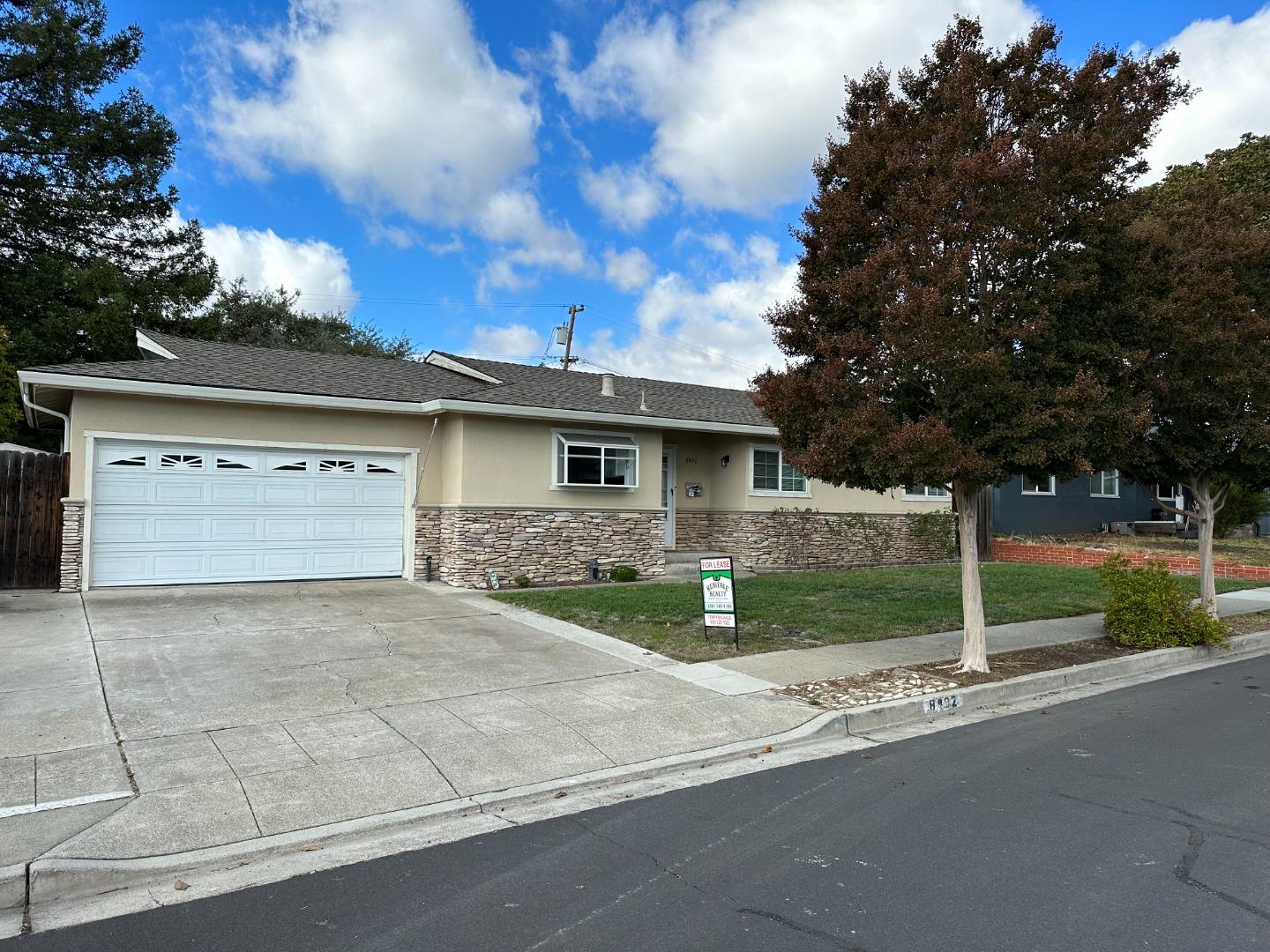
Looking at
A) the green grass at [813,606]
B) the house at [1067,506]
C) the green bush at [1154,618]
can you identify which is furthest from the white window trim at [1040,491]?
the green bush at [1154,618]

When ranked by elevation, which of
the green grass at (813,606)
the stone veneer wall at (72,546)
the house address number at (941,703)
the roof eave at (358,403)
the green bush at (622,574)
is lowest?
the house address number at (941,703)

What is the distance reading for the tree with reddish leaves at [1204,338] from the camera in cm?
1040

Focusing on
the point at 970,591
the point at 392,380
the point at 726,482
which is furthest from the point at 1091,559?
the point at 392,380

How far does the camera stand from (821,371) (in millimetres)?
9016

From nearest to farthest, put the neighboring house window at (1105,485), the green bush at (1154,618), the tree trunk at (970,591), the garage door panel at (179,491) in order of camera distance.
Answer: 1. the tree trunk at (970,591)
2. the green bush at (1154,618)
3. the garage door panel at (179,491)
4. the neighboring house window at (1105,485)

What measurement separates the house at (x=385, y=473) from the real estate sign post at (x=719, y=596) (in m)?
5.93

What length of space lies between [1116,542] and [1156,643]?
45.9ft

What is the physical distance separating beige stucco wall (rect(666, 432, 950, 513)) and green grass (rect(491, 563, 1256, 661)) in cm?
195

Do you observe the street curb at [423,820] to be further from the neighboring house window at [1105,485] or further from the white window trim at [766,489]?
the neighboring house window at [1105,485]

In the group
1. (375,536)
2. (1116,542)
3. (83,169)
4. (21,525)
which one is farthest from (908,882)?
(83,169)

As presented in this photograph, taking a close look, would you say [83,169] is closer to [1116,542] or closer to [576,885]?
[576,885]

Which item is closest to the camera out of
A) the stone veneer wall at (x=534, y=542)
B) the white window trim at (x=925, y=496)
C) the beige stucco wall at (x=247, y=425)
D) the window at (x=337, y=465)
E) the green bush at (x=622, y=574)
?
the beige stucco wall at (x=247, y=425)

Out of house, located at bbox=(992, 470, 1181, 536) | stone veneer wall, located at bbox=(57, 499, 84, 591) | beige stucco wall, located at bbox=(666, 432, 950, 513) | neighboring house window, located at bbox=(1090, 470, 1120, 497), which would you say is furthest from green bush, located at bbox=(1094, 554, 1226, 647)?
neighboring house window, located at bbox=(1090, 470, 1120, 497)

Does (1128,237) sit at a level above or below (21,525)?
above
